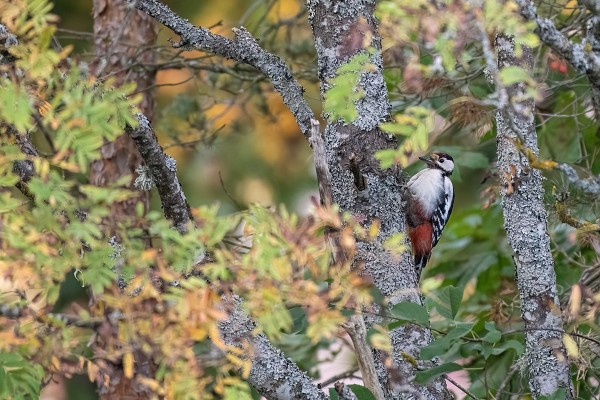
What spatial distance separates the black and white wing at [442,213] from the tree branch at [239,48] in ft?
6.95

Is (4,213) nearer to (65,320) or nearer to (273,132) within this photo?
(65,320)

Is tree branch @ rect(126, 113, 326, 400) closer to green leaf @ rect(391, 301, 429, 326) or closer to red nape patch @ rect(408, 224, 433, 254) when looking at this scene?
green leaf @ rect(391, 301, 429, 326)

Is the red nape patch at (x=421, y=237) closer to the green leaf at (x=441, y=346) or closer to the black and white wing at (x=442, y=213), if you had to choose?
the black and white wing at (x=442, y=213)

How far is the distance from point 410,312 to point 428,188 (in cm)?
255

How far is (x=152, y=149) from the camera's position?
314 centimetres

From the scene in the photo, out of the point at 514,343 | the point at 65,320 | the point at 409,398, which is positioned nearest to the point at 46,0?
the point at 65,320

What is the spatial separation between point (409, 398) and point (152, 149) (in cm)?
119

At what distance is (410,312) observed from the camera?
289 cm

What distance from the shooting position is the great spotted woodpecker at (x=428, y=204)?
530 centimetres

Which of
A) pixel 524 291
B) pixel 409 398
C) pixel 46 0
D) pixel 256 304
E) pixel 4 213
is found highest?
pixel 46 0

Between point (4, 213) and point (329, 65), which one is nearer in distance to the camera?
point (4, 213)

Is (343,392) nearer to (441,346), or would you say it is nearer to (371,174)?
Answer: (441,346)

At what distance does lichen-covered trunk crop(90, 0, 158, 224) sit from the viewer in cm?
486

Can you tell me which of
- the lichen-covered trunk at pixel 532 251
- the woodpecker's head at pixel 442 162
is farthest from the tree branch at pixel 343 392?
the woodpecker's head at pixel 442 162
